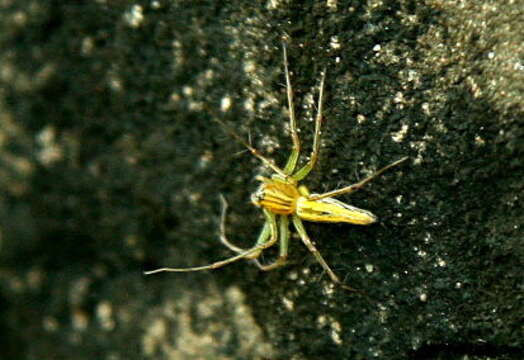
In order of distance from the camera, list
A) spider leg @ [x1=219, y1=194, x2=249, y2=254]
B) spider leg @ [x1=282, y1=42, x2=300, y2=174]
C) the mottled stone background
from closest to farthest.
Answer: the mottled stone background, spider leg @ [x1=282, y1=42, x2=300, y2=174], spider leg @ [x1=219, y1=194, x2=249, y2=254]

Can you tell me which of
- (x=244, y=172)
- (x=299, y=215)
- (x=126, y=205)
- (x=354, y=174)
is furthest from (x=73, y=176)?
(x=354, y=174)

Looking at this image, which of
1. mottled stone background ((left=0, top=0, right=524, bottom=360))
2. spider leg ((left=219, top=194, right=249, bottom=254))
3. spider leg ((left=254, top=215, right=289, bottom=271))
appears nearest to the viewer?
mottled stone background ((left=0, top=0, right=524, bottom=360))

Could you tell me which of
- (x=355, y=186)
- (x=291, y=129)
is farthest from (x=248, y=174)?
(x=355, y=186)

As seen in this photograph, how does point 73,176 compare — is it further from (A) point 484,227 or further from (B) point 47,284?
(A) point 484,227

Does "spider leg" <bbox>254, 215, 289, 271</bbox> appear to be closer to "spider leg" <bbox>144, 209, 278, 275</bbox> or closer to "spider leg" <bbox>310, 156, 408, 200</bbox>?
"spider leg" <bbox>144, 209, 278, 275</bbox>

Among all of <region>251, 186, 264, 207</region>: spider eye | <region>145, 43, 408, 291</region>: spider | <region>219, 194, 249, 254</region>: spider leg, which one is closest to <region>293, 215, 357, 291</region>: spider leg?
<region>145, 43, 408, 291</region>: spider

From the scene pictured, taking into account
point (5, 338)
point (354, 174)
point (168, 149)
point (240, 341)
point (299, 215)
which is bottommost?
point (5, 338)

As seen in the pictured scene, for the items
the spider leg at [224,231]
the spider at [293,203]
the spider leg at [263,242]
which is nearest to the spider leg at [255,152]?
the spider at [293,203]

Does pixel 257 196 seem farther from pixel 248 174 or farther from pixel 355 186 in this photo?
pixel 355 186
